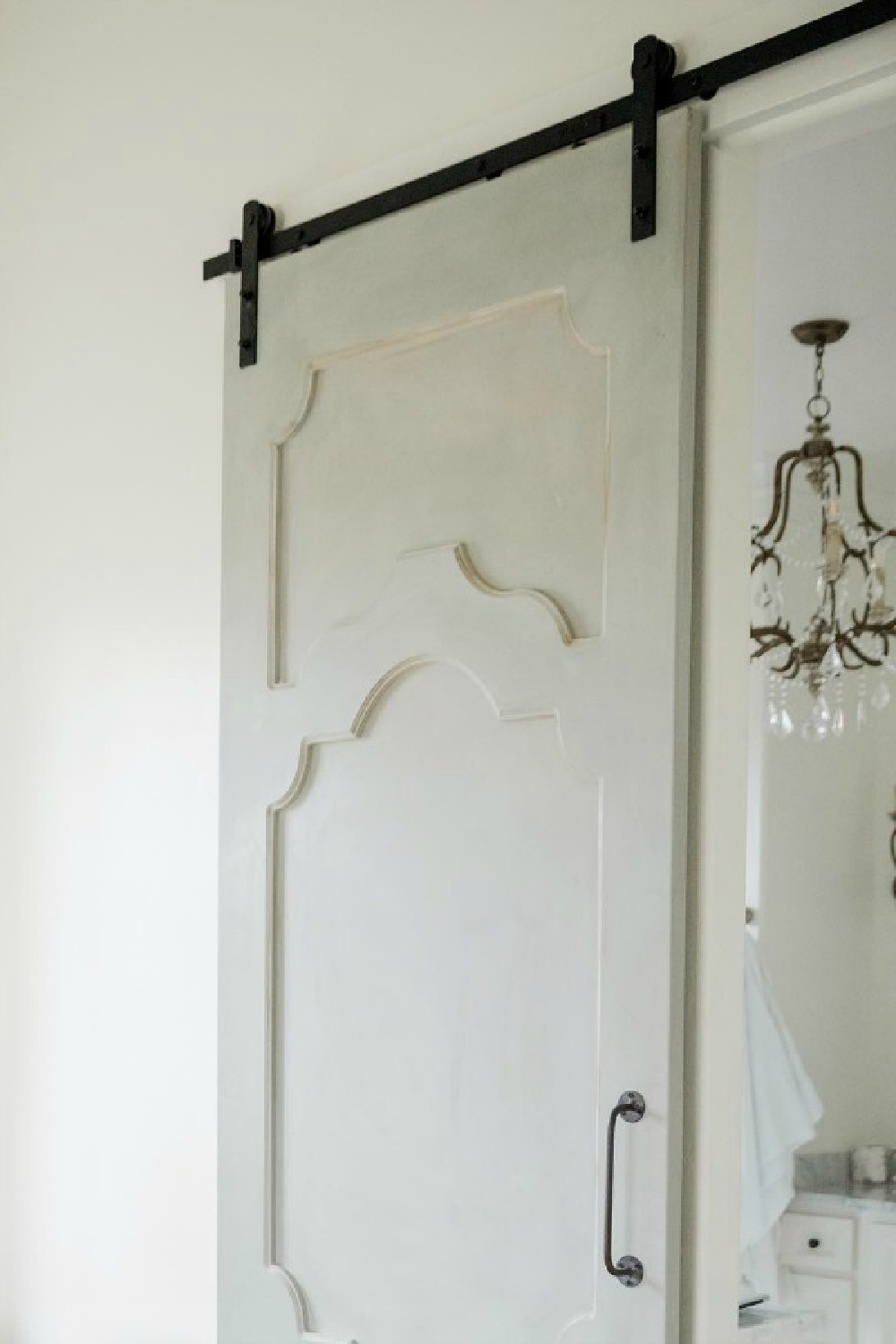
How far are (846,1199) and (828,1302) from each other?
26cm

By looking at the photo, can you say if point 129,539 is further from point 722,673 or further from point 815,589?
point 815,589

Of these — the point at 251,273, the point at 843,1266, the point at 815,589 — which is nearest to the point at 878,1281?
the point at 843,1266

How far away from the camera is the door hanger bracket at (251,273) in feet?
6.65

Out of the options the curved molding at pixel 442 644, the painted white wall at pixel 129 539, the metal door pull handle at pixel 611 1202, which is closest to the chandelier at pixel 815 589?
the painted white wall at pixel 129 539

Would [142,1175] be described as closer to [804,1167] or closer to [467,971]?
[467,971]

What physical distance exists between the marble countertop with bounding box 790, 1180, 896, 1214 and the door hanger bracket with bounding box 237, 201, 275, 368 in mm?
2870

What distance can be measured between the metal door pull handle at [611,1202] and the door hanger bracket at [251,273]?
112cm

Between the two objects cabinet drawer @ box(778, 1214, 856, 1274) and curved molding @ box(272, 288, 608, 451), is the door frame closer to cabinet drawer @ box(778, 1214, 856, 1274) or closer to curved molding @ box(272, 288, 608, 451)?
curved molding @ box(272, 288, 608, 451)

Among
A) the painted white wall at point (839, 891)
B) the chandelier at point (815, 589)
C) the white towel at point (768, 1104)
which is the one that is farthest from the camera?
the painted white wall at point (839, 891)

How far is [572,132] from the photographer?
1.63 metres

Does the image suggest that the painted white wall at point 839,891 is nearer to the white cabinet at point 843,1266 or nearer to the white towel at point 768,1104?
the white cabinet at point 843,1266

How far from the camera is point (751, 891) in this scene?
4180 mm

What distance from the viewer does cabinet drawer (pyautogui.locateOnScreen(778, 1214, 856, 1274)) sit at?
3.80m

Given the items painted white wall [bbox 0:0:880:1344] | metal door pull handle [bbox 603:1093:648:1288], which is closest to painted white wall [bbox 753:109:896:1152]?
painted white wall [bbox 0:0:880:1344]
